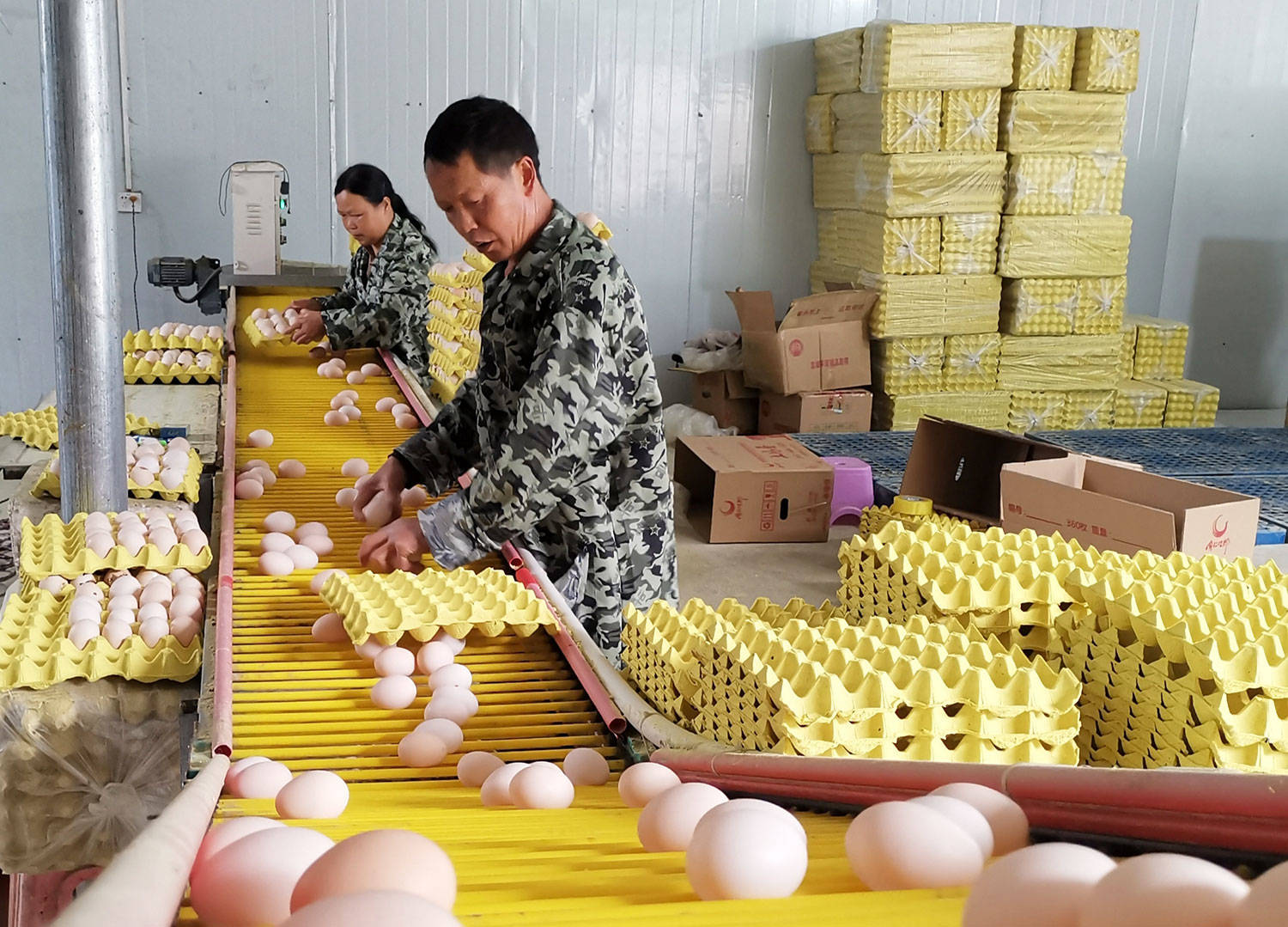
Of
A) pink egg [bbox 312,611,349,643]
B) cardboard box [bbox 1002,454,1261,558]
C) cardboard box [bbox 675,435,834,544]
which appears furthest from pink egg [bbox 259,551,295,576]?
cardboard box [bbox 675,435,834,544]

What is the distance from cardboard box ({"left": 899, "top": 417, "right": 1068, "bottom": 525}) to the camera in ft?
17.6

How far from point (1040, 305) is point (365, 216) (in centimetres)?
486

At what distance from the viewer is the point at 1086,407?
7973 mm

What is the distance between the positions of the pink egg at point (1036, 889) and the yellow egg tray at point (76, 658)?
1.50 meters

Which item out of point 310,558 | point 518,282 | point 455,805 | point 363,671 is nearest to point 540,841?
point 455,805

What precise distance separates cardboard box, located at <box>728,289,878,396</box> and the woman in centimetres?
299

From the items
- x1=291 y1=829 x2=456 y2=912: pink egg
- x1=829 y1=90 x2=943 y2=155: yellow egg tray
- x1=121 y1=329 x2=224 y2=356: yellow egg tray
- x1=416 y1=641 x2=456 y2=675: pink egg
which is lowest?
x1=416 y1=641 x2=456 y2=675: pink egg

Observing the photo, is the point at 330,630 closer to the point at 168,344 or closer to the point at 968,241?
the point at 168,344

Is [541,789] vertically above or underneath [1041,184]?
underneath

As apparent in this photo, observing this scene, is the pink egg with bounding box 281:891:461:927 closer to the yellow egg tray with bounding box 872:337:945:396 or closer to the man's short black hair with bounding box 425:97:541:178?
the man's short black hair with bounding box 425:97:541:178

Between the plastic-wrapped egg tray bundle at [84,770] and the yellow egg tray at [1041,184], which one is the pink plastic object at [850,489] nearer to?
the yellow egg tray at [1041,184]

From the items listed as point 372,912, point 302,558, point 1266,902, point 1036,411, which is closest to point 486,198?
point 302,558

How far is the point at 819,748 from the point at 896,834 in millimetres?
572

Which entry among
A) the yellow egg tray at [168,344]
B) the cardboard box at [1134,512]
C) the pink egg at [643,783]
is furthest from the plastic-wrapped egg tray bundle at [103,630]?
the yellow egg tray at [168,344]
